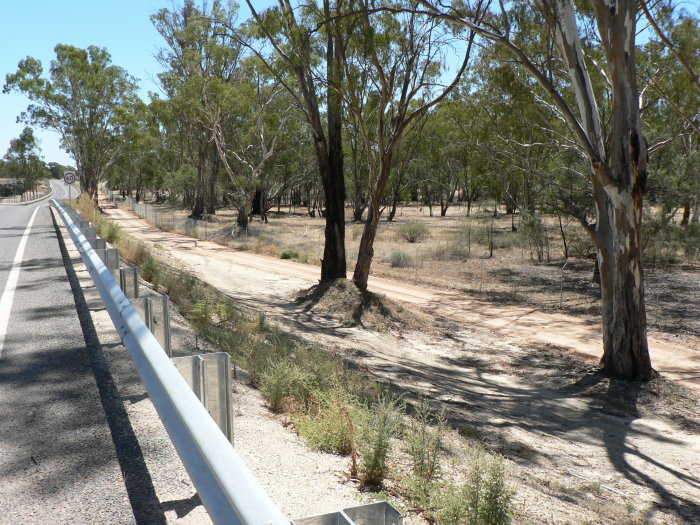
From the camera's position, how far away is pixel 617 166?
9.86 meters

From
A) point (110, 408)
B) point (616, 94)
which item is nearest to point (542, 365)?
point (616, 94)

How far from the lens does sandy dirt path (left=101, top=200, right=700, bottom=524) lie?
18.4ft

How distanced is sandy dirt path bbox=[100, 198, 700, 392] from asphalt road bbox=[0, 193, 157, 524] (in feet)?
26.4

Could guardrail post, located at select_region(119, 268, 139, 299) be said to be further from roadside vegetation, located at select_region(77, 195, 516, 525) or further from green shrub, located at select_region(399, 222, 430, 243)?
green shrub, located at select_region(399, 222, 430, 243)

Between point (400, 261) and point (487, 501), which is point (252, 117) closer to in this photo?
point (400, 261)

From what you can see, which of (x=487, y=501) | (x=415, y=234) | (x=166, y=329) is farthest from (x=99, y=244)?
(x=415, y=234)

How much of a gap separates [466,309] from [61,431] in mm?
14318

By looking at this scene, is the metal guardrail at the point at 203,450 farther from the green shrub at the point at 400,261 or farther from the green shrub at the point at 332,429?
the green shrub at the point at 400,261

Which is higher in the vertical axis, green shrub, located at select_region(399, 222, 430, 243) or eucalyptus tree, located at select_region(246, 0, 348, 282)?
eucalyptus tree, located at select_region(246, 0, 348, 282)

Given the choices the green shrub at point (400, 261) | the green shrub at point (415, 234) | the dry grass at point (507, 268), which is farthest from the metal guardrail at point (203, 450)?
the green shrub at point (415, 234)

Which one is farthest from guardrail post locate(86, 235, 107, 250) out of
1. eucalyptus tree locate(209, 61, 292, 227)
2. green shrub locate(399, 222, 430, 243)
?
green shrub locate(399, 222, 430, 243)

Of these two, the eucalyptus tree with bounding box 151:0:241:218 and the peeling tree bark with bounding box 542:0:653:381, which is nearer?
the peeling tree bark with bounding box 542:0:653:381

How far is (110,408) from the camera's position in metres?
4.35

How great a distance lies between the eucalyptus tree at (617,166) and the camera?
952 centimetres
